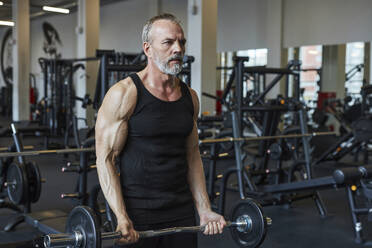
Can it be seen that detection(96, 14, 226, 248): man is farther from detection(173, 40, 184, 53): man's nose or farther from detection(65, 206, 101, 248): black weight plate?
detection(65, 206, 101, 248): black weight plate

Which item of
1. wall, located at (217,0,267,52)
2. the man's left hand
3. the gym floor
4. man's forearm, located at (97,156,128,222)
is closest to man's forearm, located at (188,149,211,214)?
the man's left hand

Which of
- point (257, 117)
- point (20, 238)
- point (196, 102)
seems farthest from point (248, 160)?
point (196, 102)

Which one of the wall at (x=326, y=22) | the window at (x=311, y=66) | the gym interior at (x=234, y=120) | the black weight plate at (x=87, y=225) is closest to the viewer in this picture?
the black weight plate at (x=87, y=225)

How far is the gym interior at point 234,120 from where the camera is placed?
3254 millimetres

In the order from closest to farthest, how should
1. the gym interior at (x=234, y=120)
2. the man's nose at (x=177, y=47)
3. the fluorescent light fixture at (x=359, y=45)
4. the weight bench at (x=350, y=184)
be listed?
the man's nose at (x=177, y=47) → the weight bench at (x=350, y=184) → the gym interior at (x=234, y=120) → the fluorescent light fixture at (x=359, y=45)

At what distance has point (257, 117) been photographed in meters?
7.70

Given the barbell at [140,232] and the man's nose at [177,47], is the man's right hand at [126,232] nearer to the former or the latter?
the barbell at [140,232]

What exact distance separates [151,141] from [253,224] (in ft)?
1.68

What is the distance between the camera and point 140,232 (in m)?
1.39

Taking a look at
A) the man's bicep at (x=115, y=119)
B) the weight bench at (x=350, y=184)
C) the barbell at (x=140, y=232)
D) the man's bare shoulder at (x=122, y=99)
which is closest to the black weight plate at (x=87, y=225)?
the barbell at (x=140, y=232)

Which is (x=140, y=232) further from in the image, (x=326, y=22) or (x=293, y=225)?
(x=326, y=22)

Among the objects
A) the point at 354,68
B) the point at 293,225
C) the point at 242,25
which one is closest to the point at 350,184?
the point at 293,225

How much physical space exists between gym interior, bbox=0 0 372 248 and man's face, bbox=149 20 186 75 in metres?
0.43

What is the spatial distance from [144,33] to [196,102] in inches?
12.5
